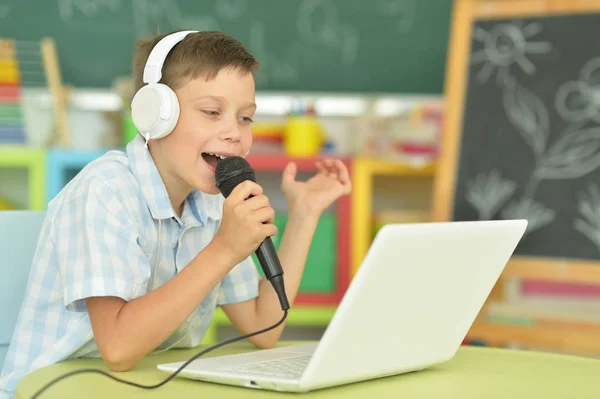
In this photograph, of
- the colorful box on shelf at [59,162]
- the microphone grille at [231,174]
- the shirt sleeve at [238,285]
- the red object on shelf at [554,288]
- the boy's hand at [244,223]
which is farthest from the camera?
the red object on shelf at [554,288]

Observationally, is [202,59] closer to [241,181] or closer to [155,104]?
[155,104]

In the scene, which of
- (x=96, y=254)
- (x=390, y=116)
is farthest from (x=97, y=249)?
(x=390, y=116)

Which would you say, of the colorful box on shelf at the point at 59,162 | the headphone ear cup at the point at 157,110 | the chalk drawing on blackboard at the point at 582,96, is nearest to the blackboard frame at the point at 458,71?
the chalk drawing on blackboard at the point at 582,96

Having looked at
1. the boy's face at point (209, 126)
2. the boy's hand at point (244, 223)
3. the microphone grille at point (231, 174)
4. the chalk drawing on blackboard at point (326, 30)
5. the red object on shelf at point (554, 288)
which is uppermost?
the chalk drawing on blackboard at point (326, 30)

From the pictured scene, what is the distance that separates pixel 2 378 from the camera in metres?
1.10

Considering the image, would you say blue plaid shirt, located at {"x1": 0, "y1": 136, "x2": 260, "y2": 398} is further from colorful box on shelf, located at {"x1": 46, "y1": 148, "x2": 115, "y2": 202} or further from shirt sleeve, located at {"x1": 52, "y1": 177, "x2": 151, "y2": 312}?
colorful box on shelf, located at {"x1": 46, "y1": 148, "x2": 115, "y2": 202}

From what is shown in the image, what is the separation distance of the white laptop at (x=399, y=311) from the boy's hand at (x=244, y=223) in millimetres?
133

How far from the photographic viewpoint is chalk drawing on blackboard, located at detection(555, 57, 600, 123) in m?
2.59

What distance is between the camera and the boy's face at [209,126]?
1137mm

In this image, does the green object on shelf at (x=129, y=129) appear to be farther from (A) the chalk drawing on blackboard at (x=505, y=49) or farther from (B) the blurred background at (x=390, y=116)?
(A) the chalk drawing on blackboard at (x=505, y=49)

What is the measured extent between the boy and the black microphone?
0.03m

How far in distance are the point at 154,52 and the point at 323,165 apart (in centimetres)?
34

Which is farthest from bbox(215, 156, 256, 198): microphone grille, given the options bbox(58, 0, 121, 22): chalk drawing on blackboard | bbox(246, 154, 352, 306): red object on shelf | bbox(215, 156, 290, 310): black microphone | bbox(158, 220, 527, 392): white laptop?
bbox(58, 0, 121, 22): chalk drawing on blackboard

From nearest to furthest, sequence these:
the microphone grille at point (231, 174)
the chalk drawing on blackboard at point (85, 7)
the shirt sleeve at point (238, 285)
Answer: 1. the microphone grille at point (231, 174)
2. the shirt sleeve at point (238, 285)
3. the chalk drawing on blackboard at point (85, 7)
